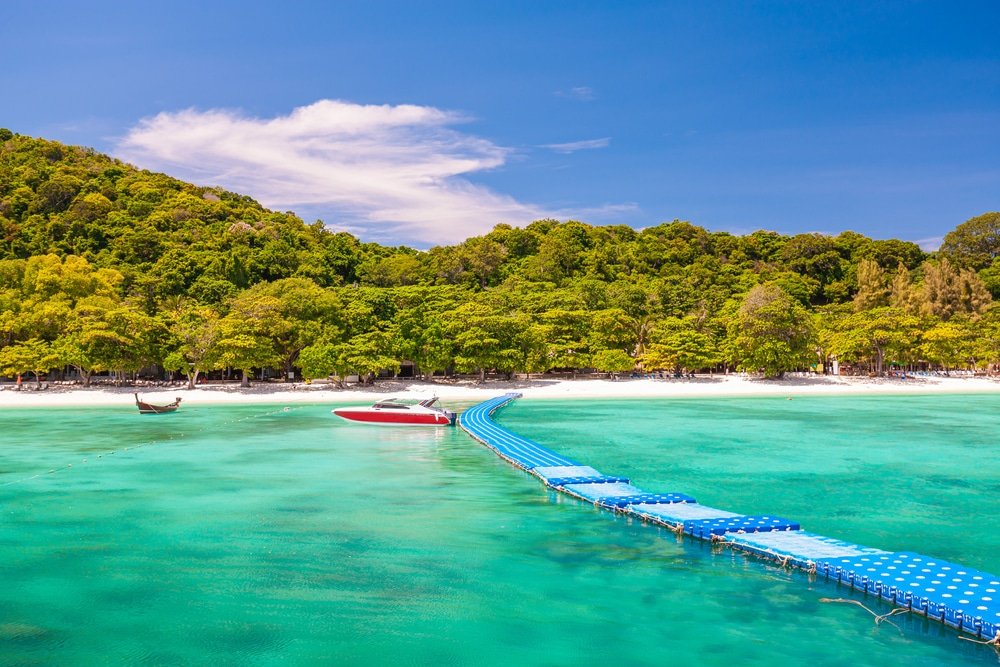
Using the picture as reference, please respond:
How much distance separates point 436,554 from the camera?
10.9m

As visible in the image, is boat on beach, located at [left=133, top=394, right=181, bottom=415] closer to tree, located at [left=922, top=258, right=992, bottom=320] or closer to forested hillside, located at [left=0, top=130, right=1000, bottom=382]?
forested hillside, located at [left=0, top=130, right=1000, bottom=382]

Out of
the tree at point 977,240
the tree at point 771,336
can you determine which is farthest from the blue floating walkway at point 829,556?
the tree at point 977,240

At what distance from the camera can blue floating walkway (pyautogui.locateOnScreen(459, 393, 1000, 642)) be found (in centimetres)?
806

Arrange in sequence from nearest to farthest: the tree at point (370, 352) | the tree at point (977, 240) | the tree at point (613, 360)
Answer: the tree at point (370, 352) → the tree at point (613, 360) → the tree at point (977, 240)

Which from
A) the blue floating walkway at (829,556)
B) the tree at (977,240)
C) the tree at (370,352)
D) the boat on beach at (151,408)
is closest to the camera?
the blue floating walkway at (829,556)

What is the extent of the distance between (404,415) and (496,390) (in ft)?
65.2

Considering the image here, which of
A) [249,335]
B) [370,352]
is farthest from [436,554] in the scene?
[249,335]

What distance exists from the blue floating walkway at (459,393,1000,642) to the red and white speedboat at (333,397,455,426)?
1251 centimetres

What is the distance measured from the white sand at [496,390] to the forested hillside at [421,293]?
1438mm

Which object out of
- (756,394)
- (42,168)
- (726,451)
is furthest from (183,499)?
(42,168)

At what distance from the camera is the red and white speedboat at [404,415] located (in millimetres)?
28797

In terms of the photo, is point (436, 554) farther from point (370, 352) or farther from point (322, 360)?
point (370, 352)

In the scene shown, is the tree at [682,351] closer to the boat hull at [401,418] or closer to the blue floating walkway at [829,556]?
the boat hull at [401,418]

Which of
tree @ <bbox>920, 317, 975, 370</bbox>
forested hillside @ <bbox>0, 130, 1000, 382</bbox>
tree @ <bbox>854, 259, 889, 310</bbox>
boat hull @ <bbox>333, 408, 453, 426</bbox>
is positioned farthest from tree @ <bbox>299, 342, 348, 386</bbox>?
tree @ <bbox>854, 259, 889, 310</bbox>
